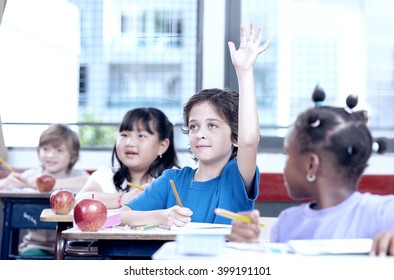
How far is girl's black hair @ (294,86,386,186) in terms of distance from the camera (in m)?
1.09

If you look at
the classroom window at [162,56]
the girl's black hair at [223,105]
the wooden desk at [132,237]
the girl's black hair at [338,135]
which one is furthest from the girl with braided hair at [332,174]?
the classroom window at [162,56]

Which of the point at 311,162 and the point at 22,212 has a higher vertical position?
the point at 311,162

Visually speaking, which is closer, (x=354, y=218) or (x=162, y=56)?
(x=354, y=218)

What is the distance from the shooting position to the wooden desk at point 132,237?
155cm

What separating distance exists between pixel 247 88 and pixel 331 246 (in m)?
0.36

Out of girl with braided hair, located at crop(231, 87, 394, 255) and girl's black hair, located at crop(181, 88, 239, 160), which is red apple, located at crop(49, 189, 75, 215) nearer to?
girl's black hair, located at crop(181, 88, 239, 160)

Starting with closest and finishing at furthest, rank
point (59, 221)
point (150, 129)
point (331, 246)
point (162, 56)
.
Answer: point (331, 246)
point (59, 221)
point (150, 129)
point (162, 56)

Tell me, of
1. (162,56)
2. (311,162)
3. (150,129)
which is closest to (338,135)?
(311,162)

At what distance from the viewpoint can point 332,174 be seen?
3.62 feet

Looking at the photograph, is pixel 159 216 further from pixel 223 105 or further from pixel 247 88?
pixel 247 88

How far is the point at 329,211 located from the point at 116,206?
1.15 meters

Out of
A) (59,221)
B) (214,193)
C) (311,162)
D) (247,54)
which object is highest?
(247,54)

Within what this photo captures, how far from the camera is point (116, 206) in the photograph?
86.1 inches

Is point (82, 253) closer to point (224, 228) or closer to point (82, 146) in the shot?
point (224, 228)
